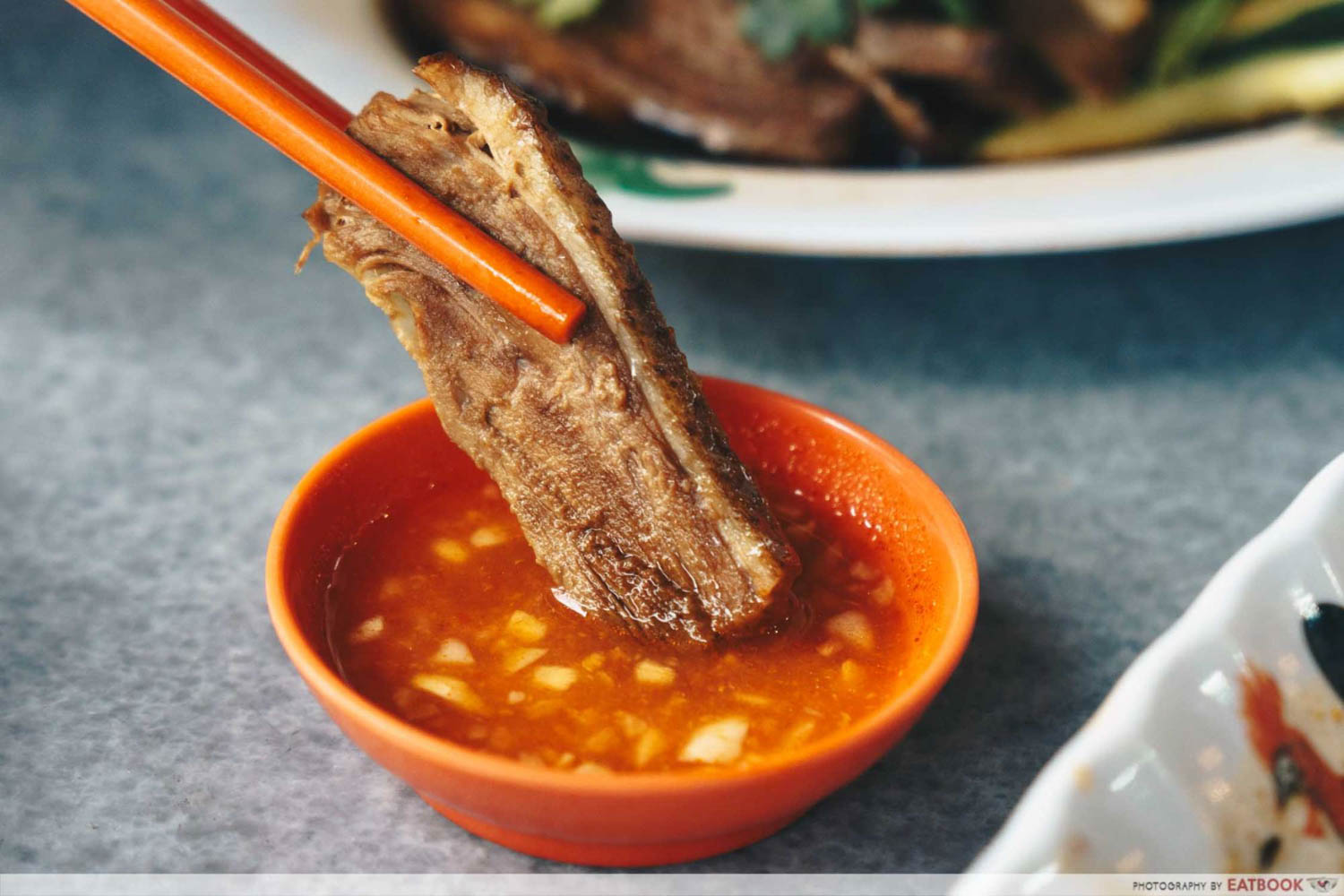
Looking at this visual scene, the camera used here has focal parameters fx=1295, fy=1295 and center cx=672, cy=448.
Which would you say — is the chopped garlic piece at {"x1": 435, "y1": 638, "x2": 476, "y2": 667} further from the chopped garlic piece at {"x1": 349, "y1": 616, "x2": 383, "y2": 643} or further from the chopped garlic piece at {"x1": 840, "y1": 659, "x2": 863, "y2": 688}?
the chopped garlic piece at {"x1": 840, "y1": 659, "x2": 863, "y2": 688}

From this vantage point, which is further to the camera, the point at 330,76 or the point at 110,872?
the point at 330,76

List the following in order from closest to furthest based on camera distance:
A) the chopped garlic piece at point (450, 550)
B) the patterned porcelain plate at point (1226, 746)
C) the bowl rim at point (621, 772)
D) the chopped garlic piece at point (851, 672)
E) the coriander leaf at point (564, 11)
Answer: the patterned porcelain plate at point (1226, 746), the bowl rim at point (621, 772), the chopped garlic piece at point (851, 672), the chopped garlic piece at point (450, 550), the coriander leaf at point (564, 11)

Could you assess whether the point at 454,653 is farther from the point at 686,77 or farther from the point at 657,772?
the point at 686,77

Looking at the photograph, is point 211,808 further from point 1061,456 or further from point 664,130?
point 664,130

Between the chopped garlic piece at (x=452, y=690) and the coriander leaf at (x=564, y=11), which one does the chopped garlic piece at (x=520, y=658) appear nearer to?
the chopped garlic piece at (x=452, y=690)

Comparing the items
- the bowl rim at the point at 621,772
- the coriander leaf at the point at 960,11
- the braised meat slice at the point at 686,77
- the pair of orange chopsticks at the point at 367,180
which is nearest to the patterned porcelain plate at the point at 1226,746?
the bowl rim at the point at 621,772

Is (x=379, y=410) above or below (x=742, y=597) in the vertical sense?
below

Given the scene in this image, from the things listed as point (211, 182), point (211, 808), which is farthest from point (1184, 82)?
point (211, 808)
